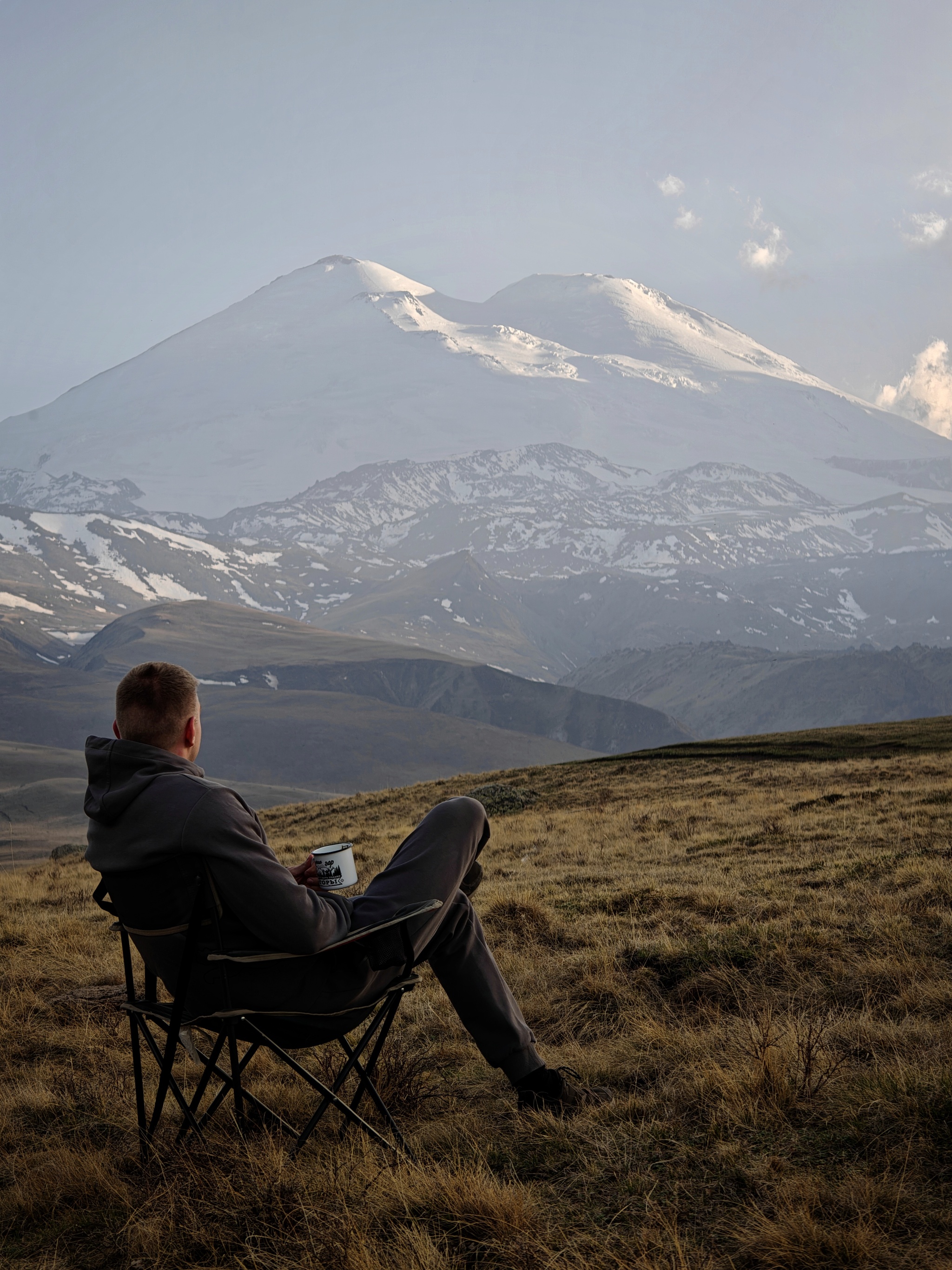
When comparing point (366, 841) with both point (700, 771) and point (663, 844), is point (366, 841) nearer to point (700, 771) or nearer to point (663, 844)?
point (663, 844)

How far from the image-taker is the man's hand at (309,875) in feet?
11.8

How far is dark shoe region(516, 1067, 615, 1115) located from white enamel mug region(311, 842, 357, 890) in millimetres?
1142

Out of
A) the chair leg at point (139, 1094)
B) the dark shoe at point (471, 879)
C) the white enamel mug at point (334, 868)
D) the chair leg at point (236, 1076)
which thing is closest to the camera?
the chair leg at point (236, 1076)

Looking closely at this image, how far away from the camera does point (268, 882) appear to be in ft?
9.72

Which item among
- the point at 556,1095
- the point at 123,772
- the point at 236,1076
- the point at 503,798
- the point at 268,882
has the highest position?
the point at 123,772

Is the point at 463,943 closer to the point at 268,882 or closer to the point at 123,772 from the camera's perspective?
the point at 268,882

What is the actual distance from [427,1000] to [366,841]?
A: 372 inches

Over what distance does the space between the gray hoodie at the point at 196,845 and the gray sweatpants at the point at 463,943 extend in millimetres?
514

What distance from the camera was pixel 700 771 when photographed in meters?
23.9

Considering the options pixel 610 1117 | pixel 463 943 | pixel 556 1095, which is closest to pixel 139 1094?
pixel 463 943

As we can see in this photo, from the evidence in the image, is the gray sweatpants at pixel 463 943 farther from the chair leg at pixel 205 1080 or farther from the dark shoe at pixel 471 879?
the chair leg at pixel 205 1080

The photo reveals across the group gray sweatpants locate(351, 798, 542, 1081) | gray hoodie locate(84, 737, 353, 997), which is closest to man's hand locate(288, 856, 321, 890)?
gray sweatpants locate(351, 798, 542, 1081)

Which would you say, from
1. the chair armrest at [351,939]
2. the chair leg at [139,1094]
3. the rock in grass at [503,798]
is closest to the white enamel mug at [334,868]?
the chair armrest at [351,939]

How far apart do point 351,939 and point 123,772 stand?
99 cm
